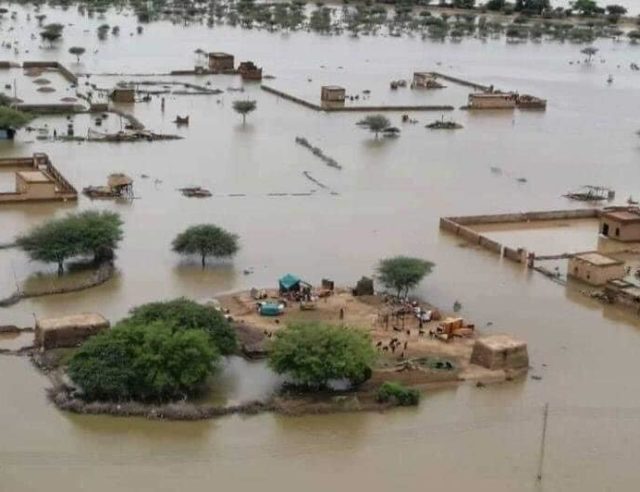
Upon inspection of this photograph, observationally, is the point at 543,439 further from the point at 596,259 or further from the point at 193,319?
the point at 596,259

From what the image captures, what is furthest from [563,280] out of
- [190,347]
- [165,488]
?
[165,488]

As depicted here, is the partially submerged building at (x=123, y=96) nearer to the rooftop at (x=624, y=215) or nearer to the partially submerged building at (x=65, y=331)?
the rooftop at (x=624, y=215)

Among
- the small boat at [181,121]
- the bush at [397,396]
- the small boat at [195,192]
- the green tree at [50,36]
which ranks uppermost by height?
the green tree at [50,36]

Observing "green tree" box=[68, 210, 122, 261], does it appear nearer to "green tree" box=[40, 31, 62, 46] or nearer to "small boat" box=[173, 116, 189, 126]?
"small boat" box=[173, 116, 189, 126]

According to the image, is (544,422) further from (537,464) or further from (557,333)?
(557,333)

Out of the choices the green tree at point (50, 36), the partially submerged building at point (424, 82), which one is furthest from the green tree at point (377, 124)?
the green tree at point (50, 36)

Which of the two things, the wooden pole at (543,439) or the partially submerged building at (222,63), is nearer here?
the wooden pole at (543,439)
